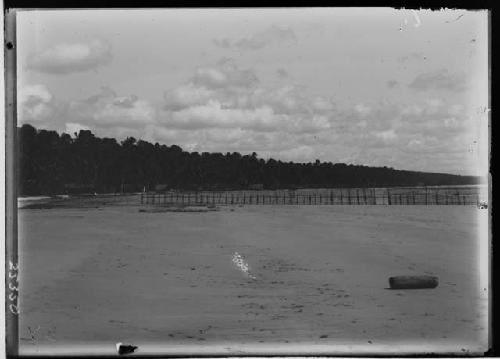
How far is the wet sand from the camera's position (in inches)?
199

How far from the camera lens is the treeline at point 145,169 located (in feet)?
17.6

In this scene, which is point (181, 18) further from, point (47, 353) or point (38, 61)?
point (47, 353)

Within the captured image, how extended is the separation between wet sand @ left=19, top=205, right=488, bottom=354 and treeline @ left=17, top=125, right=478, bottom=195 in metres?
0.44

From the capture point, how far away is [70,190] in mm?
5816

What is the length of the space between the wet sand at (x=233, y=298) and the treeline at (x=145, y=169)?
44cm

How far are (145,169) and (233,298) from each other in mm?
1899

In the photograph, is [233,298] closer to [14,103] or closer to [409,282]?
[409,282]

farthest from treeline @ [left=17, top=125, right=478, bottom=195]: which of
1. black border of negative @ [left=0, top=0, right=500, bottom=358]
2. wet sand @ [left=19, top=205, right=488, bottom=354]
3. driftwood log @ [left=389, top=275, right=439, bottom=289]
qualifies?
driftwood log @ [left=389, top=275, right=439, bottom=289]

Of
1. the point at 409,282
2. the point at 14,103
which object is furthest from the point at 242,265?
the point at 14,103

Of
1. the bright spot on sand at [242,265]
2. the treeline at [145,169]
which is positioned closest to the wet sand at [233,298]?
the bright spot on sand at [242,265]

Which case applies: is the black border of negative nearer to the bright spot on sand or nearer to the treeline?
the treeline

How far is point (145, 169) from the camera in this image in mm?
6520

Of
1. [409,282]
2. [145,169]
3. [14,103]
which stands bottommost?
[409,282]
